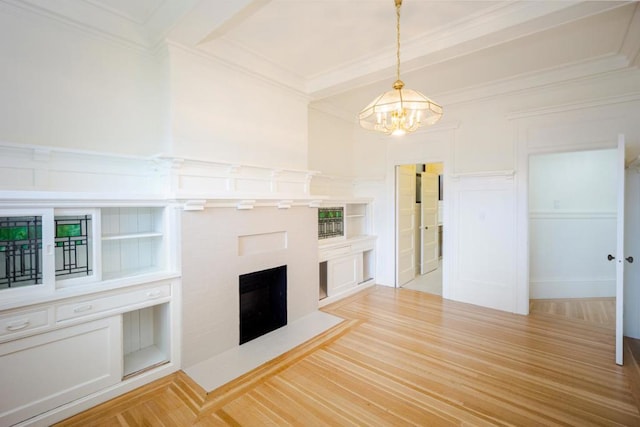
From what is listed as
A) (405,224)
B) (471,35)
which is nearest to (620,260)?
(471,35)

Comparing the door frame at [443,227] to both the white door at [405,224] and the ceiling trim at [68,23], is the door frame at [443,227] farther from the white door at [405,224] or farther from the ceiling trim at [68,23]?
the ceiling trim at [68,23]

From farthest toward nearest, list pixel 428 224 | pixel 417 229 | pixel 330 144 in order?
pixel 428 224, pixel 417 229, pixel 330 144

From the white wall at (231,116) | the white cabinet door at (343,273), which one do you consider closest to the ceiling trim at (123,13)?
the white wall at (231,116)

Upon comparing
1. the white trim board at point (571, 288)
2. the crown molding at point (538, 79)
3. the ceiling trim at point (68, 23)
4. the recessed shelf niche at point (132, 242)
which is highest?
the crown molding at point (538, 79)

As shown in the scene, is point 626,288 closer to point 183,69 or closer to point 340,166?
point 340,166

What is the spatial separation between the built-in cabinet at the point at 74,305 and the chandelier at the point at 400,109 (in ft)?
6.57

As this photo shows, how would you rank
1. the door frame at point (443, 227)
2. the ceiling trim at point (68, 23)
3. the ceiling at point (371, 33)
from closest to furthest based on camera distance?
1. the ceiling trim at point (68, 23)
2. the ceiling at point (371, 33)
3. the door frame at point (443, 227)

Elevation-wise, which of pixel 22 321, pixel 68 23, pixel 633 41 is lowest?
pixel 22 321

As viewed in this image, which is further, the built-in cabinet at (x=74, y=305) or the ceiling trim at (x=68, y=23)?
the ceiling trim at (x=68, y=23)

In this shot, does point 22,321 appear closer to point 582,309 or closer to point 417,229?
point 417,229

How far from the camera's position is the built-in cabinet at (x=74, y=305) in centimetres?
193

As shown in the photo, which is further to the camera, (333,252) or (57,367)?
(333,252)

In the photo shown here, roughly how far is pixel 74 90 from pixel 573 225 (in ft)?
21.3

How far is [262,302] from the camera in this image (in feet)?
11.6
